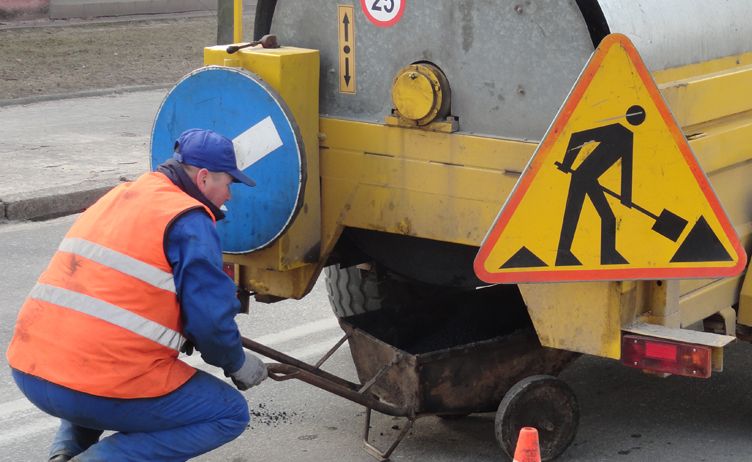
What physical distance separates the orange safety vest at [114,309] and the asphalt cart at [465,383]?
65cm

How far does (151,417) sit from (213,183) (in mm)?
756

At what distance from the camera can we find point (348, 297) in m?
5.75

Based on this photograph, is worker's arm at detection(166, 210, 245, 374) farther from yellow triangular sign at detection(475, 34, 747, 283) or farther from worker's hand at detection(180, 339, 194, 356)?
yellow triangular sign at detection(475, 34, 747, 283)

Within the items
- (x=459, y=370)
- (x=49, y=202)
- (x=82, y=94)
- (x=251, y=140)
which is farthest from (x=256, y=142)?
(x=82, y=94)

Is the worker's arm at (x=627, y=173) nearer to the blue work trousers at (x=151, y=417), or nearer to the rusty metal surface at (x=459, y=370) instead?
the rusty metal surface at (x=459, y=370)

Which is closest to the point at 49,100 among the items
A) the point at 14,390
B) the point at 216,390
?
A: the point at 14,390

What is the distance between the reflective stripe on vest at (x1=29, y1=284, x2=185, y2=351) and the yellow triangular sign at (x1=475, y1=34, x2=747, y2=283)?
107 cm

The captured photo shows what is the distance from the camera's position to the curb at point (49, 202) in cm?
871

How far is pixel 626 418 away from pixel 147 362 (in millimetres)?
2211

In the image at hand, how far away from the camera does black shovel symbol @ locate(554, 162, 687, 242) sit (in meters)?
4.16

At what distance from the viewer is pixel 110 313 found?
12.6 ft

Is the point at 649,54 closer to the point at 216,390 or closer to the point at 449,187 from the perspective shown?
the point at 449,187

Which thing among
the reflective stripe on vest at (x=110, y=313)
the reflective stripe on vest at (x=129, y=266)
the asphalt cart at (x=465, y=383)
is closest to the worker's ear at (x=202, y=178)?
the reflective stripe on vest at (x=129, y=266)

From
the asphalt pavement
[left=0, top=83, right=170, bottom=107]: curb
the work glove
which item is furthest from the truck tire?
[left=0, top=83, right=170, bottom=107]: curb
